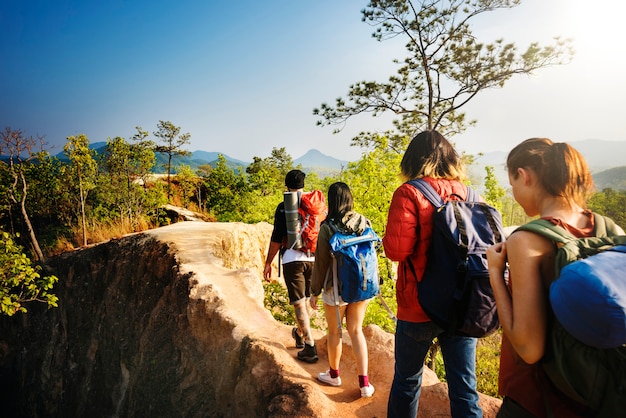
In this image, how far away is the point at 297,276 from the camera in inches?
174

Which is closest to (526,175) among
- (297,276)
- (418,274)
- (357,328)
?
(418,274)

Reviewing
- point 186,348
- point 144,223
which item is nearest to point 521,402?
point 186,348

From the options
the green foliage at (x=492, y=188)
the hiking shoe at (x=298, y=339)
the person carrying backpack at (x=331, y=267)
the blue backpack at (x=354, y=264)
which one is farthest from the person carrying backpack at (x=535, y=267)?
the green foliage at (x=492, y=188)

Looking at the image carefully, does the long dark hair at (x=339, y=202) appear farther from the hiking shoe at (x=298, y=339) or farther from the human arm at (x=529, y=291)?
the hiking shoe at (x=298, y=339)

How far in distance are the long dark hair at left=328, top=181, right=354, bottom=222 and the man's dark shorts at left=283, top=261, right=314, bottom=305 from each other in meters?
1.22

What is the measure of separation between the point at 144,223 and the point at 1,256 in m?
10.8

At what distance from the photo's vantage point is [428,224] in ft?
7.58

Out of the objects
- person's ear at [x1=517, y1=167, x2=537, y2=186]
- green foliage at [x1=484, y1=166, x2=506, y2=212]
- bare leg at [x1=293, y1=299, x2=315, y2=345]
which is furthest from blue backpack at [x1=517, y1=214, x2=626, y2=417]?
green foliage at [x1=484, y1=166, x2=506, y2=212]

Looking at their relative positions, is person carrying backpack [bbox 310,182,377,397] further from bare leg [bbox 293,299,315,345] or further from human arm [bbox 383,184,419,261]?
human arm [bbox 383,184,419,261]

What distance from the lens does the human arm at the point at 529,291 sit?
4.50 ft

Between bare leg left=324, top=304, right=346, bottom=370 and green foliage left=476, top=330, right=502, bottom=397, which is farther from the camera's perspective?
green foliage left=476, top=330, right=502, bottom=397

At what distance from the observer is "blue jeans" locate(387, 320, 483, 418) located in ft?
7.90

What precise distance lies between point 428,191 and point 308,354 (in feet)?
10.7

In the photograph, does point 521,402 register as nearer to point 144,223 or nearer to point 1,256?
point 1,256
